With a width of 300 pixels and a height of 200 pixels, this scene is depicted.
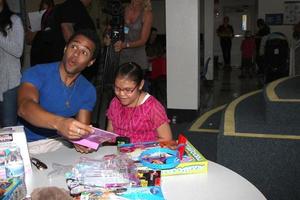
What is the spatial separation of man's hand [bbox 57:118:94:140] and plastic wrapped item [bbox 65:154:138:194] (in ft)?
0.35

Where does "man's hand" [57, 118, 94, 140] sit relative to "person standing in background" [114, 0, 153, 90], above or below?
below

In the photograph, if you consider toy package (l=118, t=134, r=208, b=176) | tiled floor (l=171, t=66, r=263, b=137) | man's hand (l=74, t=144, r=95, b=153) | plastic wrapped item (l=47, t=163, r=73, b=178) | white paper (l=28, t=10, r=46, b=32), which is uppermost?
white paper (l=28, t=10, r=46, b=32)

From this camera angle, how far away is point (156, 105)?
2059 mm

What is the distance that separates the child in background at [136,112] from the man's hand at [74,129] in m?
0.65

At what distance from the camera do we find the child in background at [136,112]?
200 cm

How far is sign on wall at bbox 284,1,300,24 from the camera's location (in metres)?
10.3

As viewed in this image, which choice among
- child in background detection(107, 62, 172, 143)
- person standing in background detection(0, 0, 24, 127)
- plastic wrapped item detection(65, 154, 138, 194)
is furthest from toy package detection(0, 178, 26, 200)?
person standing in background detection(0, 0, 24, 127)

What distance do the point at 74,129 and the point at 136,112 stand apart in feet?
2.46

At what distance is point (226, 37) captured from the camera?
38.3 ft

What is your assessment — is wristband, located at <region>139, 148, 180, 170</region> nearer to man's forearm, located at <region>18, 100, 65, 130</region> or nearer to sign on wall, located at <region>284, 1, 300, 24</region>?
man's forearm, located at <region>18, 100, 65, 130</region>

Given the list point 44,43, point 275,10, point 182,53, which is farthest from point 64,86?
point 275,10

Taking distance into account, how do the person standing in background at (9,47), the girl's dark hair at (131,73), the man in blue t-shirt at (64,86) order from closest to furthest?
the man in blue t-shirt at (64,86), the girl's dark hair at (131,73), the person standing in background at (9,47)

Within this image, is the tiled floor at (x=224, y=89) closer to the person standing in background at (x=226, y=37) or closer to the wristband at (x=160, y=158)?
the person standing in background at (x=226, y=37)

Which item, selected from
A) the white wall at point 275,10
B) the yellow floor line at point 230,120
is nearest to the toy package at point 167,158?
the yellow floor line at point 230,120
